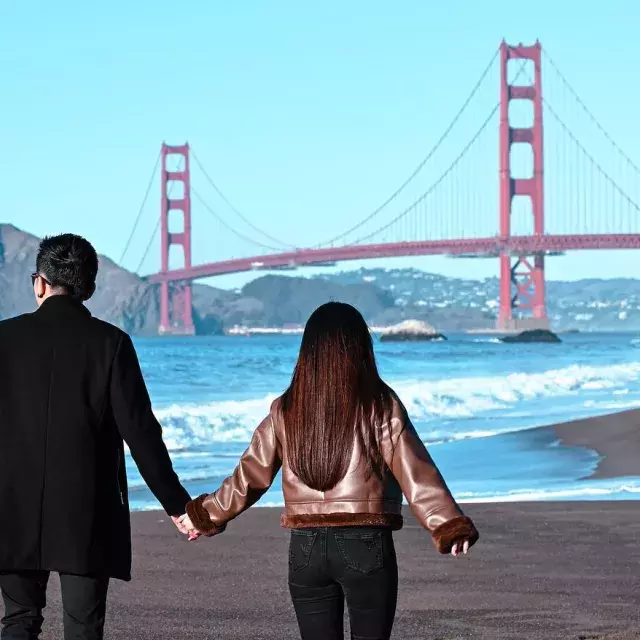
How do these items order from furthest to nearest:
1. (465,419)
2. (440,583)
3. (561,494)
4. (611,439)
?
(465,419)
(611,439)
(561,494)
(440,583)

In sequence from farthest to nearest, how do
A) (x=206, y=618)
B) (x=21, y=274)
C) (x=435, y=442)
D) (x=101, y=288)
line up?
(x=21, y=274), (x=101, y=288), (x=435, y=442), (x=206, y=618)

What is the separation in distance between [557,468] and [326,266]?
3552cm

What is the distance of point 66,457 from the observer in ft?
8.04

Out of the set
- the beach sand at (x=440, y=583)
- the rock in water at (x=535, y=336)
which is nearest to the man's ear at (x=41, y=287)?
the beach sand at (x=440, y=583)

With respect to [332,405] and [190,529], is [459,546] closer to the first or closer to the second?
[332,405]

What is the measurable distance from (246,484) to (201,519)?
0.16m

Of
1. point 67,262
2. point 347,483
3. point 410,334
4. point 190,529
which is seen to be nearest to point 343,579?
point 347,483

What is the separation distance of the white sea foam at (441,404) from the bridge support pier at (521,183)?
963 inches

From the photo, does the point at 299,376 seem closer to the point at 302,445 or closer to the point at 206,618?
the point at 302,445

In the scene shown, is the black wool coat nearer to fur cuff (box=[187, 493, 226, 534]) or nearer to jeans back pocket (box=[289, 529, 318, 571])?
fur cuff (box=[187, 493, 226, 534])

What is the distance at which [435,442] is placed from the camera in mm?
11578

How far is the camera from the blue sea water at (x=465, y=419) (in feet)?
25.4

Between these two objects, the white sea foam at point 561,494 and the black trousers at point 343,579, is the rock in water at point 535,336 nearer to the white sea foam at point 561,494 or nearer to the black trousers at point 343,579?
the white sea foam at point 561,494

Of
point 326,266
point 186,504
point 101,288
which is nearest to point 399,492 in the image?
point 186,504
